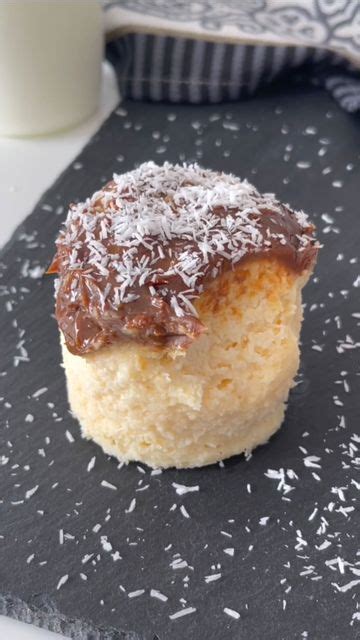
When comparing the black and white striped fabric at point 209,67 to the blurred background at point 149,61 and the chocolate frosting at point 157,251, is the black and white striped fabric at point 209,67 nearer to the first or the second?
the blurred background at point 149,61

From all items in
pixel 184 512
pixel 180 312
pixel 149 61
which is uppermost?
pixel 180 312

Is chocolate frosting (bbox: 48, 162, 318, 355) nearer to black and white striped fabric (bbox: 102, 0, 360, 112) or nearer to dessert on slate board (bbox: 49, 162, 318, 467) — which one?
dessert on slate board (bbox: 49, 162, 318, 467)

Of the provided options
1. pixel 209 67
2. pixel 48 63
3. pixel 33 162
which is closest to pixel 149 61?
pixel 209 67

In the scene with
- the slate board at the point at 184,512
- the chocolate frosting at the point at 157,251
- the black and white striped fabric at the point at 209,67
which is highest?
the chocolate frosting at the point at 157,251

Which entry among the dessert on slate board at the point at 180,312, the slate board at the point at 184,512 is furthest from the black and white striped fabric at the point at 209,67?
the dessert on slate board at the point at 180,312

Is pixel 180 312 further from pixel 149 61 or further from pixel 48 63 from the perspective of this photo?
pixel 149 61

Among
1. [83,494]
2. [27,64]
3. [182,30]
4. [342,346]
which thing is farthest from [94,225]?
[182,30]

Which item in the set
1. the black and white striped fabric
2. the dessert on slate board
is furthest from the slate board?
the black and white striped fabric
